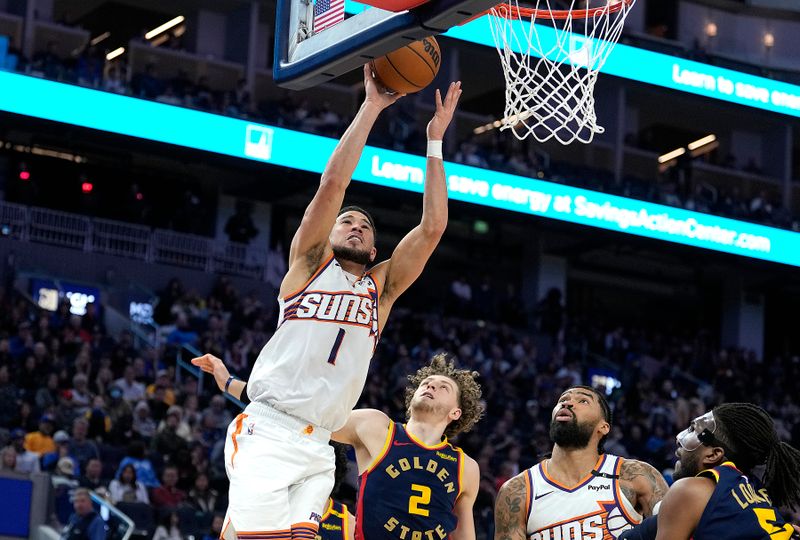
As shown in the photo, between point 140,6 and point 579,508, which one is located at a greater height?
point 140,6

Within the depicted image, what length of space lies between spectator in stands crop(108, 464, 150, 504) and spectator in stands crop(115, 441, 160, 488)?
26 centimetres

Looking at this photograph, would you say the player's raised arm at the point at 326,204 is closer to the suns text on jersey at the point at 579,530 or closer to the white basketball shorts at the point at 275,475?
the white basketball shorts at the point at 275,475

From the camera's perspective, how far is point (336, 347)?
5.38 m

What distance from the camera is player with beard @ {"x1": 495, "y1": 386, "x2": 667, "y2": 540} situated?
632cm


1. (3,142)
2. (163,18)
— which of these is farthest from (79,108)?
(163,18)

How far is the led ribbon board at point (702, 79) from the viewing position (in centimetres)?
2219

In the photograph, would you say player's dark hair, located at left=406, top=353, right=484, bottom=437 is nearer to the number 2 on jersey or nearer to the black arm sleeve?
the number 2 on jersey

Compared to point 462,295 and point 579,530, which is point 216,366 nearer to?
point 579,530

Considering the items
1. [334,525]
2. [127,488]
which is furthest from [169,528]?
[334,525]

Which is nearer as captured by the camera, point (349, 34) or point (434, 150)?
point (349, 34)

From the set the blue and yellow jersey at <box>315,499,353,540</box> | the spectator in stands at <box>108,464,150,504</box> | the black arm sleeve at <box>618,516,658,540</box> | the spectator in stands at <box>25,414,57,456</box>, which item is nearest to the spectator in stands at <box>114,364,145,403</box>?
the spectator in stands at <box>25,414,57,456</box>

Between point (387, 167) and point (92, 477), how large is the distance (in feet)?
31.8

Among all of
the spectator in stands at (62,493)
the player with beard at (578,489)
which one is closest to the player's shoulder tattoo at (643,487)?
the player with beard at (578,489)

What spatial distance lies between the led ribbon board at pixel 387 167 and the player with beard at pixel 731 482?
14416 millimetres
